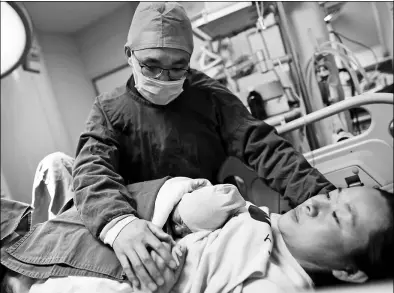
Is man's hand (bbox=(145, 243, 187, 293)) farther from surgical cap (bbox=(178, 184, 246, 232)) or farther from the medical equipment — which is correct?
the medical equipment

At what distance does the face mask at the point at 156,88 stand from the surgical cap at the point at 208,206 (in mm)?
352

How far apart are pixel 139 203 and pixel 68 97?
2.68 feet

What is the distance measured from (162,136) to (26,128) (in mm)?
739

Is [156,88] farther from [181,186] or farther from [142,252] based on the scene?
[142,252]

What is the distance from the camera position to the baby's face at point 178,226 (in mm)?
773

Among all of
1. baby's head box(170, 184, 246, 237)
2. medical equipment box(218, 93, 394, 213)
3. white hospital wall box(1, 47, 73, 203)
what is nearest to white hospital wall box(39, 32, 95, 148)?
white hospital wall box(1, 47, 73, 203)

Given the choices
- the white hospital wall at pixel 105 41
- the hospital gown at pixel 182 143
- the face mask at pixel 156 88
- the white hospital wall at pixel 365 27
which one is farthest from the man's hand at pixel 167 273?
the white hospital wall at pixel 365 27

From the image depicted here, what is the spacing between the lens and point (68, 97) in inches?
55.3

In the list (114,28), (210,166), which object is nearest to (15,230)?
(210,166)

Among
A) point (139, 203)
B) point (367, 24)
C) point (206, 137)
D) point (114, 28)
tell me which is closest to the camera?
point (139, 203)

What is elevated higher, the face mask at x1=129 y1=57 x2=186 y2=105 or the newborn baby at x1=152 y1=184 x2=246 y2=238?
the face mask at x1=129 y1=57 x2=186 y2=105

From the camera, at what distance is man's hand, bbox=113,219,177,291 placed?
2.15ft

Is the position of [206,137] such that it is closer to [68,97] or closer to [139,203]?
[139,203]

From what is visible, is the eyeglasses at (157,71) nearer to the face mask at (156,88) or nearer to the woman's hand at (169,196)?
the face mask at (156,88)
